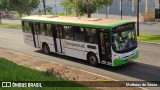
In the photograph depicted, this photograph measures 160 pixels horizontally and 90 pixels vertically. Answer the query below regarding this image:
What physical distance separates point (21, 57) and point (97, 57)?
6.77 meters

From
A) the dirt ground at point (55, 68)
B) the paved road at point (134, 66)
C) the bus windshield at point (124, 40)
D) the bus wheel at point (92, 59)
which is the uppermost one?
the bus windshield at point (124, 40)

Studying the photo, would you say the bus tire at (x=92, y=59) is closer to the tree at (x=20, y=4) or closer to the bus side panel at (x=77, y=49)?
the bus side panel at (x=77, y=49)

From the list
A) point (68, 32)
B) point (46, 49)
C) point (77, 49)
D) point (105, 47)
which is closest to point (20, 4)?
point (46, 49)

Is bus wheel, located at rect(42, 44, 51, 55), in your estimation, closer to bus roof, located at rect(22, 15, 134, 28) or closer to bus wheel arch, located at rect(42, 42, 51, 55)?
bus wheel arch, located at rect(42, 42, 51, 55)

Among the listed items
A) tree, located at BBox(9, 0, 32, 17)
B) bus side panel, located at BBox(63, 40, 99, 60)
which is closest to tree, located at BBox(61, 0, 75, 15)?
Result: tree, located at BBox(9, 0, 32, 17)

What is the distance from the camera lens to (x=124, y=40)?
669 inches

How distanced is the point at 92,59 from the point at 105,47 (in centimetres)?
171

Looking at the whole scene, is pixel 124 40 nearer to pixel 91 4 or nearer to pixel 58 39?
pixel 58 39

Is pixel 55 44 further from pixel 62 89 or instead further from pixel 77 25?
pixel 62 89

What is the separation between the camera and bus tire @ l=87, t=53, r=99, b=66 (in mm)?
17983

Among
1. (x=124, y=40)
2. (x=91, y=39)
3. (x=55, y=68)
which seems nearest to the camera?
(x=124, y=40)

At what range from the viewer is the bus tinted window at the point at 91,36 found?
17.5m

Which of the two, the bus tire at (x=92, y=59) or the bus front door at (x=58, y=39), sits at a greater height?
the bus front door at (x=58, y=39)

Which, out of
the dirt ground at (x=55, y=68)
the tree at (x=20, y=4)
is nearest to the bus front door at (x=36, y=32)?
the dirt ground at (x=55, y=68)
